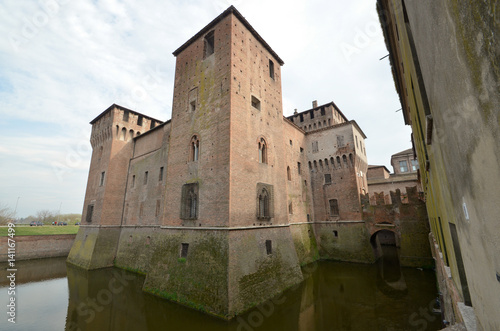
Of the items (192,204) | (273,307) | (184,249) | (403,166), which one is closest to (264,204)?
(192,204)

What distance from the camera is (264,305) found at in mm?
10352

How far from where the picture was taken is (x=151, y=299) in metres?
11.6

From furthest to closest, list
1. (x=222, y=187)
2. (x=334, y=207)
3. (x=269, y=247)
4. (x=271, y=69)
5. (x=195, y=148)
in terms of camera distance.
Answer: (x=334, y=207) < (x=271, y=69) < (x=195, y=148) < (x=269, y=247) < (x=222, y=187)

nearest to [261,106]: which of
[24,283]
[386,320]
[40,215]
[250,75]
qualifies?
[250,75]

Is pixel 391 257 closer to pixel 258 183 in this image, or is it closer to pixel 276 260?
pixel 276 260

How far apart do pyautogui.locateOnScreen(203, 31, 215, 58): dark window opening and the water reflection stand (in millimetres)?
14926

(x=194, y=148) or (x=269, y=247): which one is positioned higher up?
(x=194, y=148)

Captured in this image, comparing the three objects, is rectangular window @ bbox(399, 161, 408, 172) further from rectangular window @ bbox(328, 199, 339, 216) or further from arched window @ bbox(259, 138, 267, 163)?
arched window @ bbox(259, 138, 267, 163)

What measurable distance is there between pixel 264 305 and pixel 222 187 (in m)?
5.87

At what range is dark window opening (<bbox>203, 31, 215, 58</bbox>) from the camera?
15023 mm

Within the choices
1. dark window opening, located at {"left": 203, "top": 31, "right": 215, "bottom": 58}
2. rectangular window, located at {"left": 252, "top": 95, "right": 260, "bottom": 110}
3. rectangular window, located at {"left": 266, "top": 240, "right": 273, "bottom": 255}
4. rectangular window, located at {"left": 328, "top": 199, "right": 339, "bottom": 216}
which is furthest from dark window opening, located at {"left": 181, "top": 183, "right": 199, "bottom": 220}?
rectangular window, located at {"left": 328, "top": 199, "right": 339, "bottom": 216}

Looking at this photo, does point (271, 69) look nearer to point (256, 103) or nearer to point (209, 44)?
point (256, 103)

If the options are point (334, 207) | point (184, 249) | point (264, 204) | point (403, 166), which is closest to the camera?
point (184, 249)

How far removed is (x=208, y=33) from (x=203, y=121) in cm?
645
